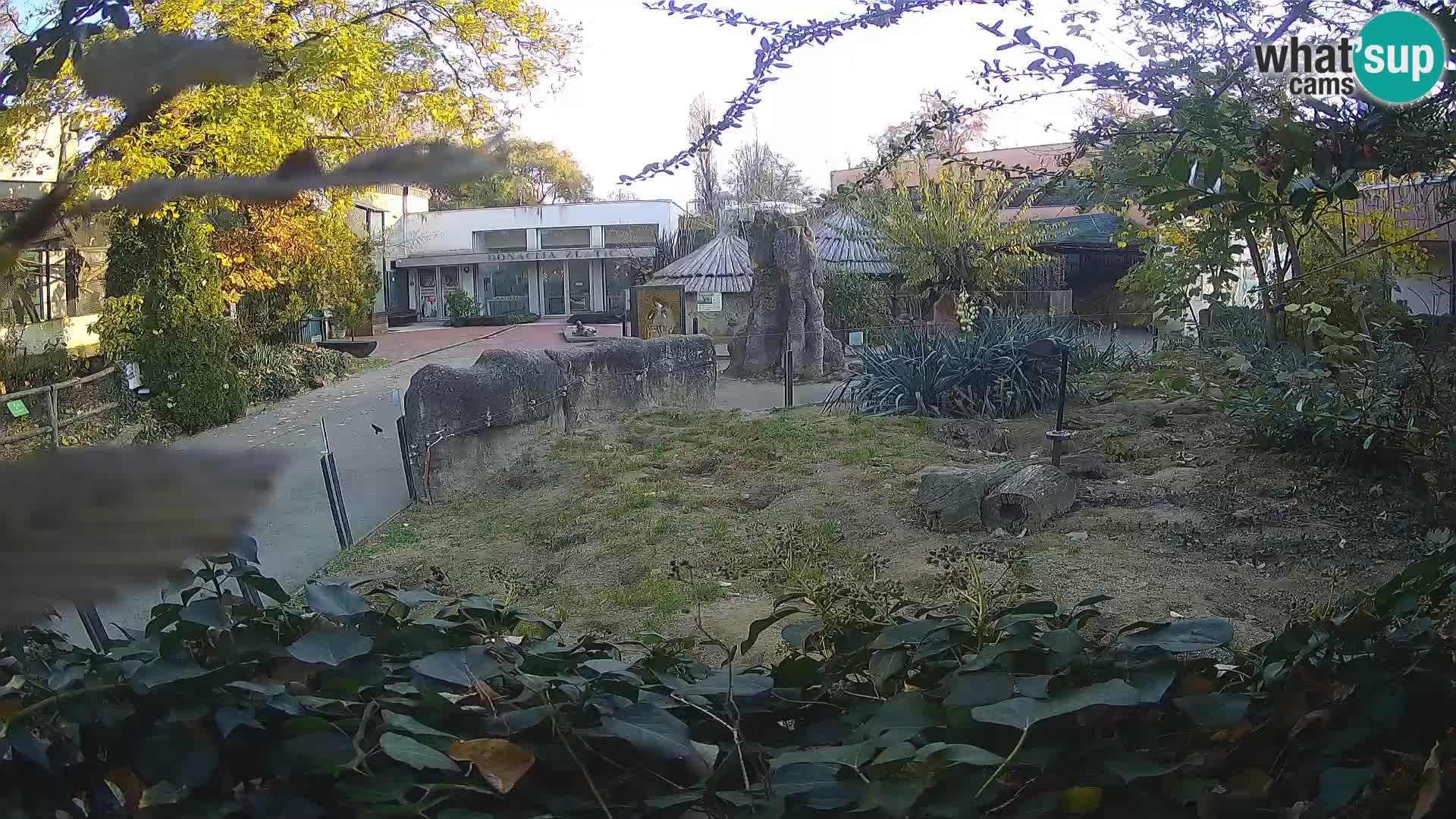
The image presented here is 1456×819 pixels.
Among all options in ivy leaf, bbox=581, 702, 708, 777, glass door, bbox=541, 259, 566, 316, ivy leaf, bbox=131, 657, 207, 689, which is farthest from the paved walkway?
glass door, bbox=541, 259, 566, 316

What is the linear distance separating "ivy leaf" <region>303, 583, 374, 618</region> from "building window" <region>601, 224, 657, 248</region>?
32349mm

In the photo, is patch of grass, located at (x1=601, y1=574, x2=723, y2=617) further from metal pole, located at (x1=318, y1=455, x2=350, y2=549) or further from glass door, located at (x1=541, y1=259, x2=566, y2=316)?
glass door, located at (x1=541, y1=259, x2=566, y2=316)

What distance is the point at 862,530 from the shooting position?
5.54 metres

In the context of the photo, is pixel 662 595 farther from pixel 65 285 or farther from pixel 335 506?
pixel 65 285

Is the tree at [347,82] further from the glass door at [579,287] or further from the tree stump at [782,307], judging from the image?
the glass door at [579,287]

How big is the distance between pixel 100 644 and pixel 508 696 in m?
0.66

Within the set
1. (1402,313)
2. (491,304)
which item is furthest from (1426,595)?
(491,304)

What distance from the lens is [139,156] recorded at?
8.38 metres

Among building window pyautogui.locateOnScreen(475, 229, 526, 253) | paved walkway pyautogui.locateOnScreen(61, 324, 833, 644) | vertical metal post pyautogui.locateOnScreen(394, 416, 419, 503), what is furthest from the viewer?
building window pyautogui.locateOnScreen(475, 229, 526, 253)

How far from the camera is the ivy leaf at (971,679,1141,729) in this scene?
1.25 m

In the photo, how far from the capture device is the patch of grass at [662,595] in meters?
4.35

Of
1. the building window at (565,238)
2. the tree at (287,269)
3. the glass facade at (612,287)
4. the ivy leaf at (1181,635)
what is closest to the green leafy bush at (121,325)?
the tree at (287,269)

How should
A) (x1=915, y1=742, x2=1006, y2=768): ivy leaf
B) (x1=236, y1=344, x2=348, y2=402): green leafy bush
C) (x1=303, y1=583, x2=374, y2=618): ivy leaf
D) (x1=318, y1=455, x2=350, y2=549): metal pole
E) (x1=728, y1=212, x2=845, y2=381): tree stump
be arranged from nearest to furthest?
(x1=915, y1=742, x2=1006, y2=768): ivy leaf → (x1=303, y1=583, x2=374, y2=618): ivy leaf → (x1=318, y1=455, x2=350, y2=549): metal pole → (x1=236, y1=344, x2=348, y2=402): green leafy bush → (x1=728, y1=212, x2=845, y2=381): tree stump

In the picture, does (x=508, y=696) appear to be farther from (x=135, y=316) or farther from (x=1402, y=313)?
(x=135, y=316)
